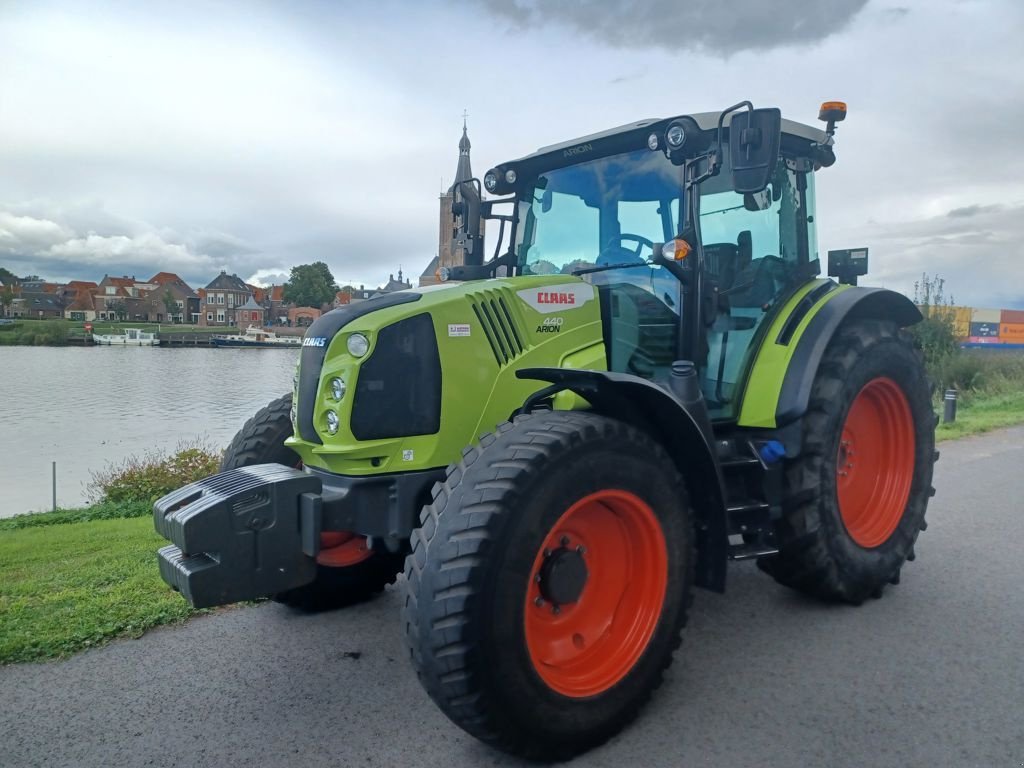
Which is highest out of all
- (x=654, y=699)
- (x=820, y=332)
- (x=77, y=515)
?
(x=820, y=332)

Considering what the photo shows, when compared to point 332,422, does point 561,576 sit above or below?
below

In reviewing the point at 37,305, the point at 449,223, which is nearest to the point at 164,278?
the point at 37,305

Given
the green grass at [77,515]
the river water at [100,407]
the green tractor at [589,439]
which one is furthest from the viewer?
the river water at [100,407]

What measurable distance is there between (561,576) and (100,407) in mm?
19791

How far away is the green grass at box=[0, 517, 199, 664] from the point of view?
347cm

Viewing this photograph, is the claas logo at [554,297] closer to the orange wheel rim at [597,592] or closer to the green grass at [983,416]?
the orange wheel rim at [597,592]

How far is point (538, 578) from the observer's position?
271 centimetres

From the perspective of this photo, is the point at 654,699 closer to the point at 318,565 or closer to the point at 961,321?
the point at 318,565

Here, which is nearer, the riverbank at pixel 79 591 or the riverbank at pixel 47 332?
the riverbank at pixel 79 591

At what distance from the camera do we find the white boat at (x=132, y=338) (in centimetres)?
3272

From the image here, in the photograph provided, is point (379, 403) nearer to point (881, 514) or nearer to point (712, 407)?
point (712, 407)

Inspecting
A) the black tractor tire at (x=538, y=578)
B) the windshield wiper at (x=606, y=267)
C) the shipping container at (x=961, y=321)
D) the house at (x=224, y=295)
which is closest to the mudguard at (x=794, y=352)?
the windshield wiper at (x=606, y=267)

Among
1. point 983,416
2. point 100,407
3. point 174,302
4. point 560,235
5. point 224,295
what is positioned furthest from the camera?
point 224,295

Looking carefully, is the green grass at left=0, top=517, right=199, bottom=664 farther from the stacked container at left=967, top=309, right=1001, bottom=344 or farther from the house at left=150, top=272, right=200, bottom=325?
the stacked container at left=967, top=309, right=1001, bottom=344
